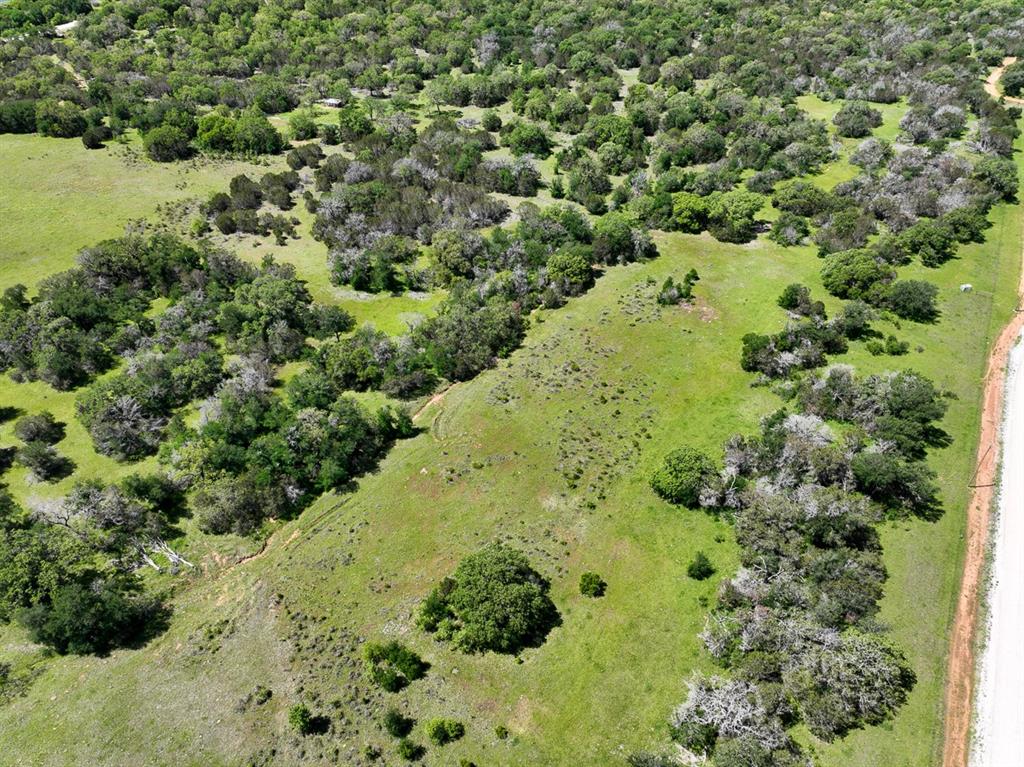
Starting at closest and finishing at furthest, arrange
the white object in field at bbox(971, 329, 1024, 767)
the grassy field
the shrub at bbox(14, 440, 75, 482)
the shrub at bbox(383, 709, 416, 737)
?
the white object in field at bbox(971, 329, 1024, 767), the shrub at bbox(383, 709, 416, 737), the grassy field, the shrub at bbox(14, 440, 75, 482)

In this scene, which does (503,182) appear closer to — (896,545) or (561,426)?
(561,426)

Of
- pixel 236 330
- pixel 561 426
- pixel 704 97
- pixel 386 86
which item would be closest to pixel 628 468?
pixel 561 426

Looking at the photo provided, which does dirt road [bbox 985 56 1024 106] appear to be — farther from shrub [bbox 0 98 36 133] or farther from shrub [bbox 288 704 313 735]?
shrub [bbox 0 98 36 133]

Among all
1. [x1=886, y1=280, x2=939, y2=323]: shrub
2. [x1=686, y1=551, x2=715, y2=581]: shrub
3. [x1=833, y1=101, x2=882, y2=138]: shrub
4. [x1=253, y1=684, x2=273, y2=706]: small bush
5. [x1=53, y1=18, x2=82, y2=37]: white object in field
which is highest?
[x1=53, y1=18, x2=82, y2=37]: white object in field

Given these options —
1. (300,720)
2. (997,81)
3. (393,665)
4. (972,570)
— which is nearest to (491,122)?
(393,665)

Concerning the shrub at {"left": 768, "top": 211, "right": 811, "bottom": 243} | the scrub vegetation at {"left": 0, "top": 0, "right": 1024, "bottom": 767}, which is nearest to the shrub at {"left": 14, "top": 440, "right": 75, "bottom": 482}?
the scrub vegetation at {"left": 0, "top": 0, "right": 1024, "bottom": 767}

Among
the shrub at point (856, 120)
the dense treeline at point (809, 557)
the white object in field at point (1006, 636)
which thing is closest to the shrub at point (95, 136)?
the dense treeline at point (809, 557)

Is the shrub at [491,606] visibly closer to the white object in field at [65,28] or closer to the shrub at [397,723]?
the shrub at [397,723]
